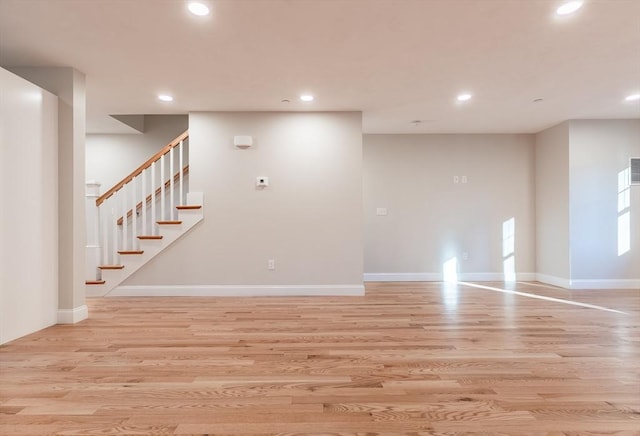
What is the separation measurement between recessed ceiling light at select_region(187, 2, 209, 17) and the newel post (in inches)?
133

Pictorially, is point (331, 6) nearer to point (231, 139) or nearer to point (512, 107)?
point (231, 139)

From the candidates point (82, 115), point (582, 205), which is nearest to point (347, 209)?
point (82, 115)

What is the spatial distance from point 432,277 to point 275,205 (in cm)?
321

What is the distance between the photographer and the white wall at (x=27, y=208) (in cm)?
296

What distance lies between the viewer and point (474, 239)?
642 centimetres

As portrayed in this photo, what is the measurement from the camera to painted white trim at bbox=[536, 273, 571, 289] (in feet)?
18.2

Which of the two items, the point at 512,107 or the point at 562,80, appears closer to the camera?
the point at 562,80

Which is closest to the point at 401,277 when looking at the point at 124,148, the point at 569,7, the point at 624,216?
the point at 624,216

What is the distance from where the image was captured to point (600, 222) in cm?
548

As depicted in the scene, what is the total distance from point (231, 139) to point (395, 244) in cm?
336

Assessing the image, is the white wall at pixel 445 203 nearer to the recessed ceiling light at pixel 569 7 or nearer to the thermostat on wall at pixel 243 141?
the thermostat on wall at pixel 243 141

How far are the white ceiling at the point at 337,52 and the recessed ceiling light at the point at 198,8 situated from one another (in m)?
0.06

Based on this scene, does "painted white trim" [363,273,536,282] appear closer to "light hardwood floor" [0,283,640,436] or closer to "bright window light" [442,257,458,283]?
"bright window light" [442,257,458,283]

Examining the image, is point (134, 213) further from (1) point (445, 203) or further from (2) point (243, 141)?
(1) point (445, 203)
